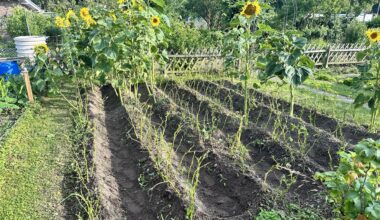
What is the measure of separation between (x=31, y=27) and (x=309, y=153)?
54.0ft

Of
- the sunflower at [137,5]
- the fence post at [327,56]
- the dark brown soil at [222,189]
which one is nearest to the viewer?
the dark brown soil at [222,189]

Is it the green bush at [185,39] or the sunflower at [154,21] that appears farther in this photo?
the green bush at [185,39]

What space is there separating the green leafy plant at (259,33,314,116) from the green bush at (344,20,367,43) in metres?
12.1

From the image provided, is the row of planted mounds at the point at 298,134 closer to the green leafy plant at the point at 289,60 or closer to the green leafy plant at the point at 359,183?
the green leafy plant at the point at 289,60

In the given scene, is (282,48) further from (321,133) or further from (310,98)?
(310,98)

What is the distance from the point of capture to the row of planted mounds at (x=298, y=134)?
3.82 meters

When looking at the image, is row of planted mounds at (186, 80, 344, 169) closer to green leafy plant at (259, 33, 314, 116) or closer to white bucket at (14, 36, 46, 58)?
green leafy plant at (259, 33, 314, 116)

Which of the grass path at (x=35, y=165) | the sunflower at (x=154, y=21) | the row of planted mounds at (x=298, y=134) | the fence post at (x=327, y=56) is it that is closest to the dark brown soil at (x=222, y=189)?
the row of planted mounds at (x=298, y=134)

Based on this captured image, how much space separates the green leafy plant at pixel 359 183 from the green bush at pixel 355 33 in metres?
15.0

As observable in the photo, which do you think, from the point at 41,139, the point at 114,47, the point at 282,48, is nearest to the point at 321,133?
the point at 282,48

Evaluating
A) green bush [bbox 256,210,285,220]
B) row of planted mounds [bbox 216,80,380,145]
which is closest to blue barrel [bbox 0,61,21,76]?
row of planted mounds [bbox 216,80,380,145]

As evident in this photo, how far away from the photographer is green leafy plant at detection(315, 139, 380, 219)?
5.43ft

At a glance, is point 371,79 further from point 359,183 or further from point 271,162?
point 359,183

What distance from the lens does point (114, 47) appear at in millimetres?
5000
